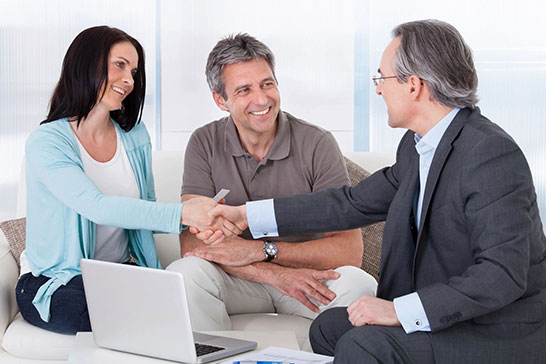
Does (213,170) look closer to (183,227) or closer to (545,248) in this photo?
(183,227)

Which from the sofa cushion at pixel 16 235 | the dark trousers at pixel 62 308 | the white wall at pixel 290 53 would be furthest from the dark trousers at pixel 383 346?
the white wall at pixel 290 53

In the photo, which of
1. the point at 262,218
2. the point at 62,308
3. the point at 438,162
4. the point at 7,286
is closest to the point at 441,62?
→ the point at 438,162

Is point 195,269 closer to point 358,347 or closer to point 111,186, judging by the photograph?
point 111,186

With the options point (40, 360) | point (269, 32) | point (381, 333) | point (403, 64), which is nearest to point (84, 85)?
point (40, 360)

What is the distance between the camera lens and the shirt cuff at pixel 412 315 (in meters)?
1.54

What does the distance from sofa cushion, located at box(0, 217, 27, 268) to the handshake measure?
683 mm

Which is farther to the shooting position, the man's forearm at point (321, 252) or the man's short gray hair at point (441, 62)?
the man's forearm at point (321, 252)

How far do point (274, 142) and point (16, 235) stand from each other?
1019 mm

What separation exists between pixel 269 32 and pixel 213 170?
206 cm

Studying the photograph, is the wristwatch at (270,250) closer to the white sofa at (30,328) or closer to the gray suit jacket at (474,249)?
the white sofa at (30,328)

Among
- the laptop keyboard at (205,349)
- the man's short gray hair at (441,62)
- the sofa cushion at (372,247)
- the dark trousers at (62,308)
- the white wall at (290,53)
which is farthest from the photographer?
the white wall at (290,53)

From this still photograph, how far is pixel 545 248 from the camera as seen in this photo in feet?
5.56

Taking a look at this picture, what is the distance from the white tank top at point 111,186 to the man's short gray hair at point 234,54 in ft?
1.47

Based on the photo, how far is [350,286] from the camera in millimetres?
2322
